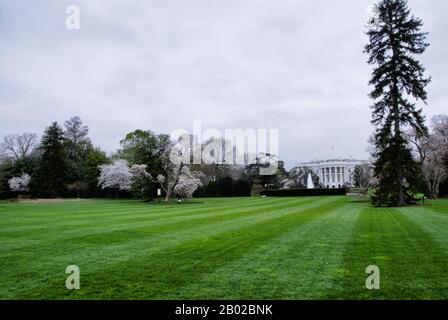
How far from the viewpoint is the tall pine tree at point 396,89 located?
25.9 m

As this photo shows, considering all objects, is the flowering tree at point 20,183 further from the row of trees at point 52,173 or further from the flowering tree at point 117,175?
the flowering tree at point 117,175

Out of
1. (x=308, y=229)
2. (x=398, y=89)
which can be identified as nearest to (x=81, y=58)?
(x=308, y=229)

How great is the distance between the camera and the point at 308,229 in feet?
40.0

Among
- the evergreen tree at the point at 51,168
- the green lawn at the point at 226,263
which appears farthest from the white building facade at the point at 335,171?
the green lawn at the point at 226,263

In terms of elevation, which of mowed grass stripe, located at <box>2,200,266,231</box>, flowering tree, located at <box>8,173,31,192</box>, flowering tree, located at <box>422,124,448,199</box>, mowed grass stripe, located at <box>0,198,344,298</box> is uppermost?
flowering tree, located at <box>422,124,448,199</box>

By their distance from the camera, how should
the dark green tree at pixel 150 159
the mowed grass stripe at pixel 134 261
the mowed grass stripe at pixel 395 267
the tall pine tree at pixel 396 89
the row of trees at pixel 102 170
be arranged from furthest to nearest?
the dark green tree at pixel 150 159
the row of trees at pixel 102 170
the tall pine tree at pixel 396 89
the mowed grass stripe at pixel 134 261
the mowed grass stripe at pixel 395 267

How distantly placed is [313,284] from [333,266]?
1.33 meters

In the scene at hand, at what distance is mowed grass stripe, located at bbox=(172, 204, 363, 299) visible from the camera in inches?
203

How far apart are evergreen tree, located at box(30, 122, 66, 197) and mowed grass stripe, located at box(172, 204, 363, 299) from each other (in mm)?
53689

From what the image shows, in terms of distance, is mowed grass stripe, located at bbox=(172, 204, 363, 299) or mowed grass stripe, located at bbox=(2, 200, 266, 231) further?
mowed grass stripe, located at bbox=(2, 200, 266, 231)

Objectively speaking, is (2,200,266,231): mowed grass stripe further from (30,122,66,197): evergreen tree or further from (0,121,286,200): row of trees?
(30,122,66,197): evergreen tree

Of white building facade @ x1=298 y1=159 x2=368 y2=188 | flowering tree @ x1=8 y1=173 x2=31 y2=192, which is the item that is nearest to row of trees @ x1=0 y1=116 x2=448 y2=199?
flowering tree @ x1=8 y1=173 x2=31 y2=192

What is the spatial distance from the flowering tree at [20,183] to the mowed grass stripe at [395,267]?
188ft
